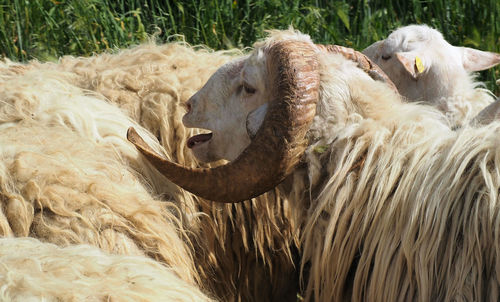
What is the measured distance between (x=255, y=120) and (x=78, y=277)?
1013 millimetres

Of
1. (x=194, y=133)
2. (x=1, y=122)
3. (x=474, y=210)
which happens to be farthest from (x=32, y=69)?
(x=474, y=210)

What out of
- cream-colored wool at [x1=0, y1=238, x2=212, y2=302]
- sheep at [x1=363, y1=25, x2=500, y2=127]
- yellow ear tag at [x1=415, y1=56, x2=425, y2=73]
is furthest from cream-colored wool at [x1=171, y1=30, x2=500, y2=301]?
sheep at [x1=363, y1=25, x2=500, y2=127]

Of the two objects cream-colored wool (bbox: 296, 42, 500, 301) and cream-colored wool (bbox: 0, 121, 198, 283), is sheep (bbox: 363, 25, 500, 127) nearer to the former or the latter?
cream-colored wool (bbox: 296, 42, 500, 301)

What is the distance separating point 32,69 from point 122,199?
1.34 meters

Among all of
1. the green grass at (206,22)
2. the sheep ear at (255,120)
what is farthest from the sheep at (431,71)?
the green grass at (206,22)

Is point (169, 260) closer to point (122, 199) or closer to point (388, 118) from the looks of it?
point (122, 199)

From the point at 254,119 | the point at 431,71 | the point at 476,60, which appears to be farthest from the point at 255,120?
the point at 476,60

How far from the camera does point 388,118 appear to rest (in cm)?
309

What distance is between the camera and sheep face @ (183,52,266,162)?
130 inches

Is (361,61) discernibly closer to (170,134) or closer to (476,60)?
(170,134)

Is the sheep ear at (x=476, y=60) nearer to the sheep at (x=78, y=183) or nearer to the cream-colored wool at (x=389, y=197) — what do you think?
the cream-colored wool at (x=389, y=197)

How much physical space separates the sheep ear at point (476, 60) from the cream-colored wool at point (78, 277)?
7.97 ft

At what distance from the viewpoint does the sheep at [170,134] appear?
11.8 feet

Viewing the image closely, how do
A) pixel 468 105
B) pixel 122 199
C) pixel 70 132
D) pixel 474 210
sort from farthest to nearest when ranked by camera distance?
pixel 468 105
pixel 70 132
pixel 122 199
pixel 474 210
